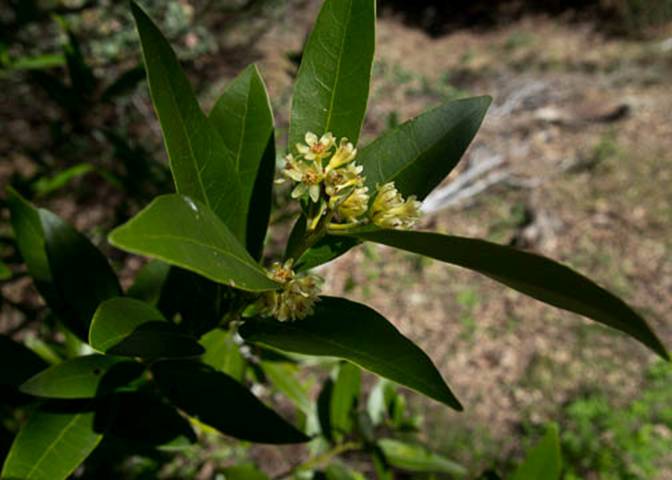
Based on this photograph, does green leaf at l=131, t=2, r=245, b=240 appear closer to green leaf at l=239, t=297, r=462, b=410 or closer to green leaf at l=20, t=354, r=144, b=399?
green leaf at l=239, t=297, r=462, b=410

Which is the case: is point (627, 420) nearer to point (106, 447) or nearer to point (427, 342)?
point (427, 342)

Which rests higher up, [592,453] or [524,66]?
[524,66]

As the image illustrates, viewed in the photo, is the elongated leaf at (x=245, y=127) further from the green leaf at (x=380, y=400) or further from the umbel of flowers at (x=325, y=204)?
the green leaf at (x=380, y=400)

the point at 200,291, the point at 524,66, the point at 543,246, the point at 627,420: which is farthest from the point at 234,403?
the point at 524,66

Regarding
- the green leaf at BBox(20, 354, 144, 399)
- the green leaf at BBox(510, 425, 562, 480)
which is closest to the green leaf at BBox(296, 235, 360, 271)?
the green leaf at BBox(20, 354, 144, 399)

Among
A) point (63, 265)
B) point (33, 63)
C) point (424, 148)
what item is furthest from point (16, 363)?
point (33, 63)

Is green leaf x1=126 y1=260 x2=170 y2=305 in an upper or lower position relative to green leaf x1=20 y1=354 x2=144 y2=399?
upper

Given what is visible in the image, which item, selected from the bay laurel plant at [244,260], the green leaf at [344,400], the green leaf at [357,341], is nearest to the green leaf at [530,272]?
the bay laurel plant at [244,260]
